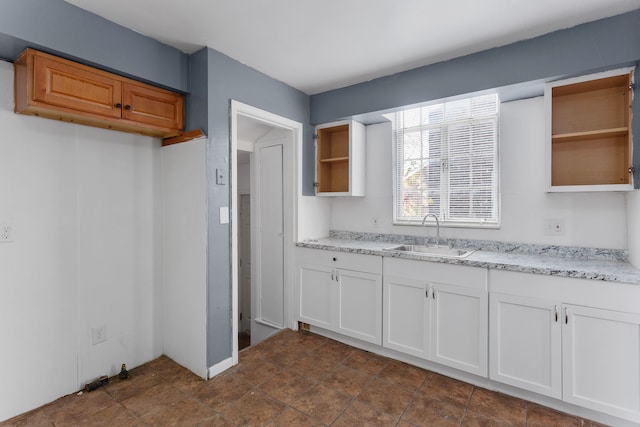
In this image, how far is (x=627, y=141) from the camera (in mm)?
2098

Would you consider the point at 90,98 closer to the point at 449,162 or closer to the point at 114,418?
the point at 114,418

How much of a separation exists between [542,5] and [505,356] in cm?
220

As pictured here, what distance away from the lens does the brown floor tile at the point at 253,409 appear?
1914 mm

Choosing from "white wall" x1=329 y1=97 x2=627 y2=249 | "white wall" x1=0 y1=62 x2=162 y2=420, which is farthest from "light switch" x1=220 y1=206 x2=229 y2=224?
"white wall" x1=329 y1=97 x2=627 y2=249

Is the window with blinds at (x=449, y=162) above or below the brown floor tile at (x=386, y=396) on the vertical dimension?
above

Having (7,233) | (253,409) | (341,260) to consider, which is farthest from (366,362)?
(7,233)

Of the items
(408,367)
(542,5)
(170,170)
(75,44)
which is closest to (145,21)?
(75,44)

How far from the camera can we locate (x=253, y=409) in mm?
2018

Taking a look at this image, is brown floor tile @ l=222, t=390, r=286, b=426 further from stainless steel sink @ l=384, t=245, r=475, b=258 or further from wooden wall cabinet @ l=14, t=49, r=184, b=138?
wooden wall cabinet @ l=14, t=49, r=184, b=138

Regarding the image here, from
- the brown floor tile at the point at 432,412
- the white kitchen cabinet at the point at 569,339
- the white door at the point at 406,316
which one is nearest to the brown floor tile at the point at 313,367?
the white door at the point at 406,316

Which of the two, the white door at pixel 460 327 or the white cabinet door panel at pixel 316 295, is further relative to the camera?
the white cabinet door panel at pixel 316 295

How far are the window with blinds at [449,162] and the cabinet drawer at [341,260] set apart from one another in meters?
0.71

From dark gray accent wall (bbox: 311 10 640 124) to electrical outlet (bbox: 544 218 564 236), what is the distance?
1051 millimetres

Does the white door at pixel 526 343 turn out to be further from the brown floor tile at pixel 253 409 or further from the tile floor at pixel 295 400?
the brown floor tile at pixel 253 409
